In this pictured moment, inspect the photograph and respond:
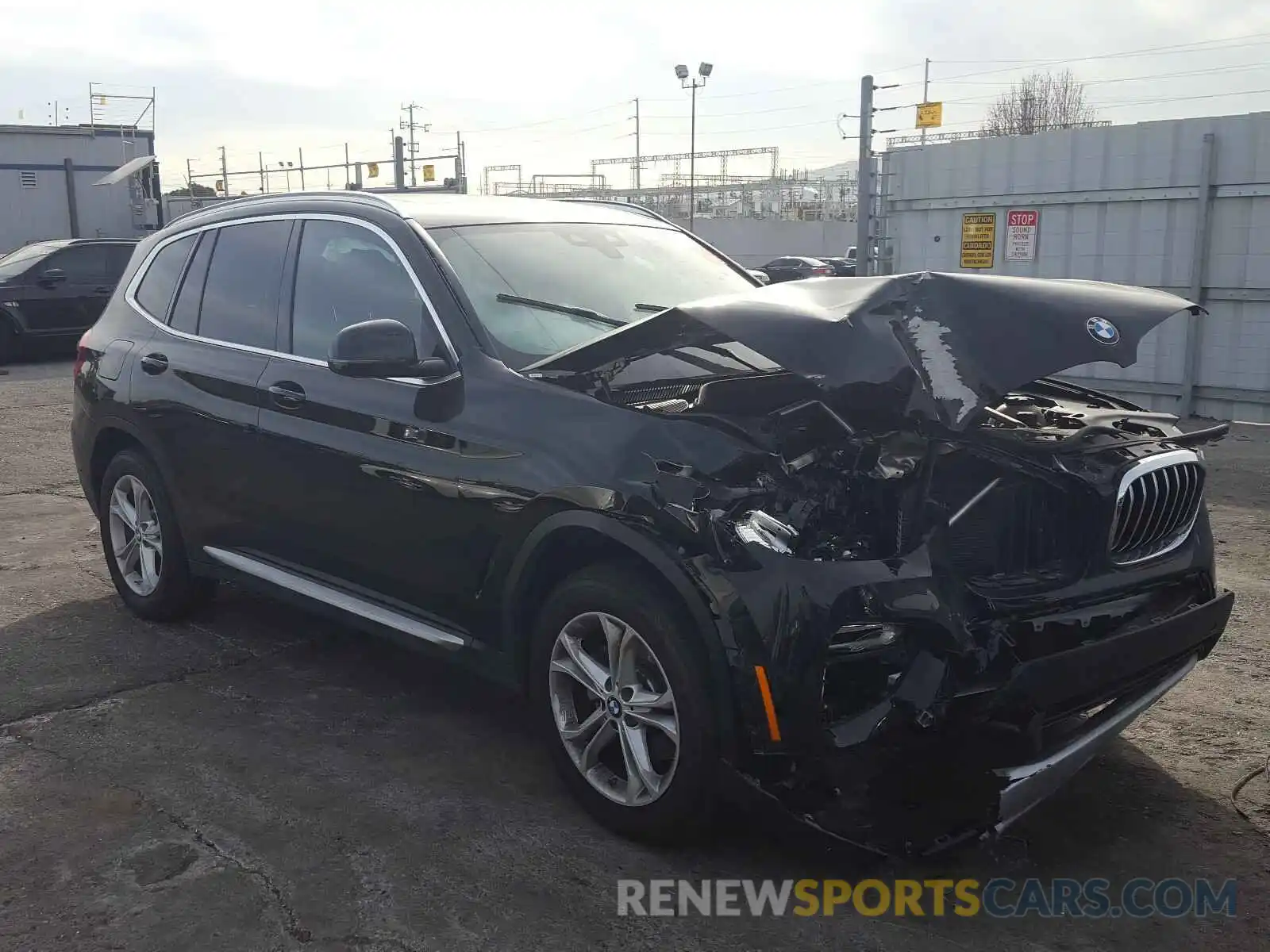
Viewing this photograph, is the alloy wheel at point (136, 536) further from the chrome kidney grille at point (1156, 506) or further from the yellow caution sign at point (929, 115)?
the yellow caution sign at point (929, 115)

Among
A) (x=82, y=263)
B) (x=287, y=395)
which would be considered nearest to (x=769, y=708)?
(x=287, y=395)

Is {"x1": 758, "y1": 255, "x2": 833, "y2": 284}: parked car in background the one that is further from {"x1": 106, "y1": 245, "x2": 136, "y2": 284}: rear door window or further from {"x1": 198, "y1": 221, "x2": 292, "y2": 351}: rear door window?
{"x1": 198, "y1": 221, "x2": 292, "y2": 351}: rear door window

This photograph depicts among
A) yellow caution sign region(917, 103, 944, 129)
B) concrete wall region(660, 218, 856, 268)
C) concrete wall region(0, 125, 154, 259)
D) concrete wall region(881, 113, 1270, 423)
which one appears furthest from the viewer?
concrete wall region(660, 218, 856, 268)

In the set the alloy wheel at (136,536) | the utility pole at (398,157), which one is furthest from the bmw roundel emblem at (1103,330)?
the utility pole at (398,157)

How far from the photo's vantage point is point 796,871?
10.6 ft

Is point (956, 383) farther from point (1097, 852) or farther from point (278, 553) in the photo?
point (278, 553)

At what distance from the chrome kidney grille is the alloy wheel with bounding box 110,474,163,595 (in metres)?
3.94

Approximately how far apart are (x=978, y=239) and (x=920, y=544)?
9458 millimetres

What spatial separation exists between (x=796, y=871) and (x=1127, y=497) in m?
1.41

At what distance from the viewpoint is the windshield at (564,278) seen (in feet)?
12.9

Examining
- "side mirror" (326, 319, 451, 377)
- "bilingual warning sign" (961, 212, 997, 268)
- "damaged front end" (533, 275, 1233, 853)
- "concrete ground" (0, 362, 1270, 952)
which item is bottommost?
"concrete ground" (0, 362, 1270, 952)

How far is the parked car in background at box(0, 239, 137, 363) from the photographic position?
52.6 feet

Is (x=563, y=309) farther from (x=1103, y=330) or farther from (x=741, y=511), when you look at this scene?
(x=1103, y=330)

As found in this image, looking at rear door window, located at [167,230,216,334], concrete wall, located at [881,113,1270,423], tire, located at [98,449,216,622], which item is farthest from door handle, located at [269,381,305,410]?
concrete wall, located at [881,113,1270,423]
